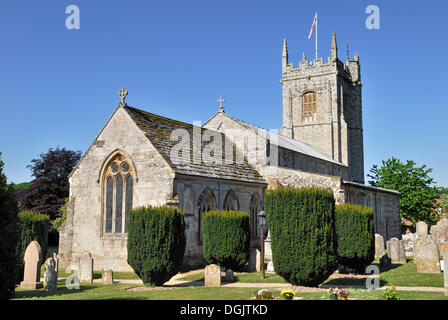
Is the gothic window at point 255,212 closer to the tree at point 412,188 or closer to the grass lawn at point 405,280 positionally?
the grass lawn at point 405,280

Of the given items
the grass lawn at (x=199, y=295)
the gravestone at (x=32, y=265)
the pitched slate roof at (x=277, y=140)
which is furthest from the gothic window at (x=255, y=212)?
the gravestone at (x=32, y=265)

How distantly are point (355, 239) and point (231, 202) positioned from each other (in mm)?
7967

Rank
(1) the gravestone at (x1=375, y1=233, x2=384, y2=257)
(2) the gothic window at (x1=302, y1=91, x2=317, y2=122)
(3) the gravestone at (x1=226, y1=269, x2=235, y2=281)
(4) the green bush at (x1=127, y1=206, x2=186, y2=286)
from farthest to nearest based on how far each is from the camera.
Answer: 1. (2) the gothic window at (x1=302, y1=91, x2=317, y2=122)
2. (1) the gravestone at (x1=375, y1=233, x2=384, y2=257)
3. (3) the gravestone at (x1=226, y1=269, x2=235, y2=281)
4. (4) the green bush at (x1=127, y1=206, x2=186, y2=286)

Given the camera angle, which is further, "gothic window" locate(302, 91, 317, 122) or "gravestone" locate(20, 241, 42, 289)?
"gothic window" locate(302, 91, 317, 122)

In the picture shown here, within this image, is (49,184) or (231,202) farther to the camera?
(49,184)

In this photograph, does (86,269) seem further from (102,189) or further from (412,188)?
(412,188)

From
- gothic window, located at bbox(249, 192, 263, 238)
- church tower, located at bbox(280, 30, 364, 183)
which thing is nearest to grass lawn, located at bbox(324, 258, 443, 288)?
gothic window, located at bbox(249, 192, 263, 238)

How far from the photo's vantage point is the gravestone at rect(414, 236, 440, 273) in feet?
63.9

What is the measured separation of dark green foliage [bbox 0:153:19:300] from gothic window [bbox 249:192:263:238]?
656 inches

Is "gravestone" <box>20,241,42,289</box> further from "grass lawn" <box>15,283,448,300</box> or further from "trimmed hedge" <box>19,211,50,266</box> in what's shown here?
"trimmed hedge" <box>19,211,50,266</box>

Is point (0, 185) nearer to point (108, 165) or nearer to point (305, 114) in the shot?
point (108, 165)

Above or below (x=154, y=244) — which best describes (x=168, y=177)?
above

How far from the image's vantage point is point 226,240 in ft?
64.0

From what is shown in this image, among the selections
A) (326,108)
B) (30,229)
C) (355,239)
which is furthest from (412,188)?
(30,229)
